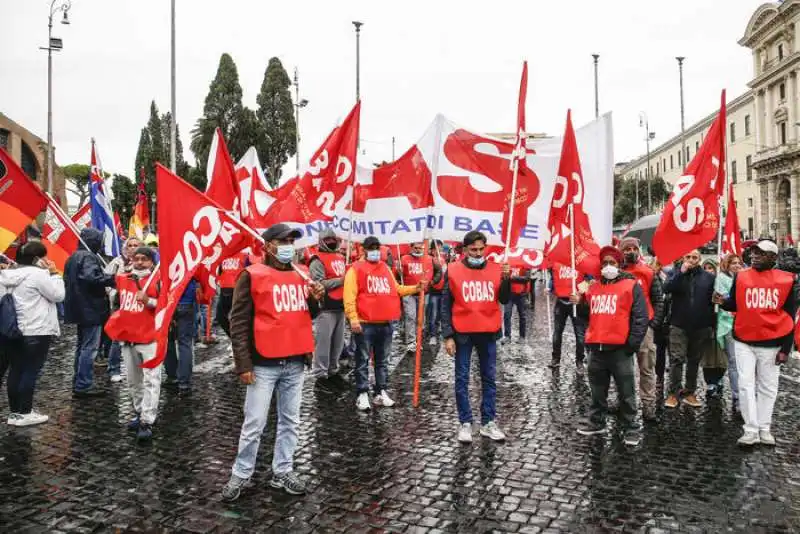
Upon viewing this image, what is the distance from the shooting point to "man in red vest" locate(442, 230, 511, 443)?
6277mm

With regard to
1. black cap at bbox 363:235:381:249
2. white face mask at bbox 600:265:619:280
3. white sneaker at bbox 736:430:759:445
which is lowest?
white sneaker at bbox 736:430:759:445

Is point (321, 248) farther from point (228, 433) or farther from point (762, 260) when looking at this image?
point (762, 260)

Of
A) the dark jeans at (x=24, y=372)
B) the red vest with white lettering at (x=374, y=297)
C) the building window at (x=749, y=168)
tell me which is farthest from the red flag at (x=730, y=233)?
the building window at (x=749, y=168)

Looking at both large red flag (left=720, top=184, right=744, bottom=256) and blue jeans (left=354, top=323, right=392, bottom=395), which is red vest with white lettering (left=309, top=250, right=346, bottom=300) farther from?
large red flag (left=720, top=184, right=744, bottom=256)

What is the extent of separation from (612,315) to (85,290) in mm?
6169

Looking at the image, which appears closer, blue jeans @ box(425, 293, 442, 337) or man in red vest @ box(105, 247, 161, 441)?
man in red vest @ box(105, 247, 161, 441)

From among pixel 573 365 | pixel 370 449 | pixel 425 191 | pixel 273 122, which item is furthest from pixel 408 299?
pixel 273 122

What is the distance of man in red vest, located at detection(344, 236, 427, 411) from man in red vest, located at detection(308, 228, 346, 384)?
712 mm

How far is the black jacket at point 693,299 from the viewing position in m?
7.50

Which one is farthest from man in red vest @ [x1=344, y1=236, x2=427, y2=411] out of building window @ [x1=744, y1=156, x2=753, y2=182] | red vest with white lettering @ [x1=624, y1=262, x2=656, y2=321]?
building window @ [x1=744, y1=156, x2=753, y2=182]

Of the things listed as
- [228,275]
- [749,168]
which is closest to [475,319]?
[228,275]

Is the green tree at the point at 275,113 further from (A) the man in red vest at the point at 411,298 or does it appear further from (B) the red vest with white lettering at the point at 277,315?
(B) the red vest with white lettering at the point at 277,315

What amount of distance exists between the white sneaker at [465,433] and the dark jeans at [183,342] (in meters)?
3.80

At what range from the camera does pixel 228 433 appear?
6512 mm
